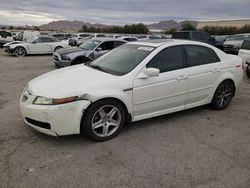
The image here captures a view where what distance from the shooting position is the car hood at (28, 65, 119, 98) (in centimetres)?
354

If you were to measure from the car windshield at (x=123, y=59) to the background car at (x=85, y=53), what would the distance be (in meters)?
4.99

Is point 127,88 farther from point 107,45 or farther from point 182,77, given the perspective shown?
point 107,45

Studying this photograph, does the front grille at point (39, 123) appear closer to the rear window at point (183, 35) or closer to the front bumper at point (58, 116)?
the front bumper at point (58, 116)

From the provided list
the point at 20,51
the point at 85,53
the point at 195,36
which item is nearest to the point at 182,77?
the point at 85,53

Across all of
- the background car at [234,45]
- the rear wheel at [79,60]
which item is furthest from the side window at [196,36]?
the rear wheel at [79,60]

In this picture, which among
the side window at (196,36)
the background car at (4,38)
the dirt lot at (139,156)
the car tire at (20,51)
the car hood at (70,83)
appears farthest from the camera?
the background car at (4,38)

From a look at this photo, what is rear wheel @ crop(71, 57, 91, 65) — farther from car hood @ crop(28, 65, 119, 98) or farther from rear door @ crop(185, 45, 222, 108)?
rear door @ crop(185, 45, 222, 108)

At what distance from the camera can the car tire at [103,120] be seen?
361 cm

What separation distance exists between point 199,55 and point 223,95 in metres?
1.15

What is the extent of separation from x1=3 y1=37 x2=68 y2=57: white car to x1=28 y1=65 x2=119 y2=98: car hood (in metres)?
13.4

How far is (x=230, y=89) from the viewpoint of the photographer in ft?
17.7

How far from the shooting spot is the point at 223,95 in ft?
17.5

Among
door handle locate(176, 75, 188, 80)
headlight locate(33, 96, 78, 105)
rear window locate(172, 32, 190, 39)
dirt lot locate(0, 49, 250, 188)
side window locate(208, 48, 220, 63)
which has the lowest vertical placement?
dirt lot locate(0, 49, 250, 188)

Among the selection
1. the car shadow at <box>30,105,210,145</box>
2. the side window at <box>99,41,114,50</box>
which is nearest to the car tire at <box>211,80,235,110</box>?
the car shadow at <box>30,105,210,145</box>
